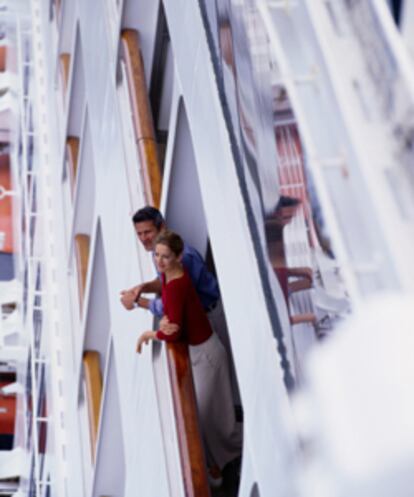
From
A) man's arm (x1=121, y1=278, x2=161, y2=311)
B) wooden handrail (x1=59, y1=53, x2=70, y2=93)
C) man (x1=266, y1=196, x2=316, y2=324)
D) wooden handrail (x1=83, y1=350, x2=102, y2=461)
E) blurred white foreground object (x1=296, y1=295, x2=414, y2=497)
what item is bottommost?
blurred white foreground object (x1=296, y1=295, x2=414, y2=497)

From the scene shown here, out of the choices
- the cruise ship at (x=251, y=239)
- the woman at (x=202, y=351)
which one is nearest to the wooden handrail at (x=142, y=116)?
the cruise ship at (x=251, y=239)

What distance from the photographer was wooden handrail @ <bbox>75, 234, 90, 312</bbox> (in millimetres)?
9961

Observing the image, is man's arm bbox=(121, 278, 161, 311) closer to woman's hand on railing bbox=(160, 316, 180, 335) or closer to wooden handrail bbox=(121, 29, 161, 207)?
woman's hand on railing bbox=(160, 316, 180, 335)

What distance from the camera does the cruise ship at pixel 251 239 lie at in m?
2.46

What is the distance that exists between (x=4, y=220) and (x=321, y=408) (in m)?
16.2

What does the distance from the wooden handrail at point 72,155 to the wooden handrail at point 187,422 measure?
5.54 metres

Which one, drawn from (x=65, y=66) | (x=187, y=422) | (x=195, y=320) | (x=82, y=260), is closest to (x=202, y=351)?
(x=195, y=320)

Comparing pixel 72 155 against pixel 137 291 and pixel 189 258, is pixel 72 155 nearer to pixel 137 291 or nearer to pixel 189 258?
pixel 137 291

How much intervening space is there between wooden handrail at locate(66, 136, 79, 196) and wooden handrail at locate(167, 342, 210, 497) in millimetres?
5544

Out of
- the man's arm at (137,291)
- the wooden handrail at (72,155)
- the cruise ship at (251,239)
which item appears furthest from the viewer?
the wooden handrail at (72,155)

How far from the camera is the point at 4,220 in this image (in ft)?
61.5

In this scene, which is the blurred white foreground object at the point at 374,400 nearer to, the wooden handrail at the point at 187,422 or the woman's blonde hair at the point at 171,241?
the woman's blonde hair at the point at 171,241

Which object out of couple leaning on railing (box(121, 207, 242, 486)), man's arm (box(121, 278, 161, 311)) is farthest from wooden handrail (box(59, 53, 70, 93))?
couple leaning on railing (box(121, 207, 242, 486))

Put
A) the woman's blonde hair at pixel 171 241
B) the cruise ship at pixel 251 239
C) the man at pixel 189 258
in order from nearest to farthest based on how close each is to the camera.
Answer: the cruise ship at pixel 251 239 < the woman's blonde hair at pixel 171 241 < the man at pixel 189 258
